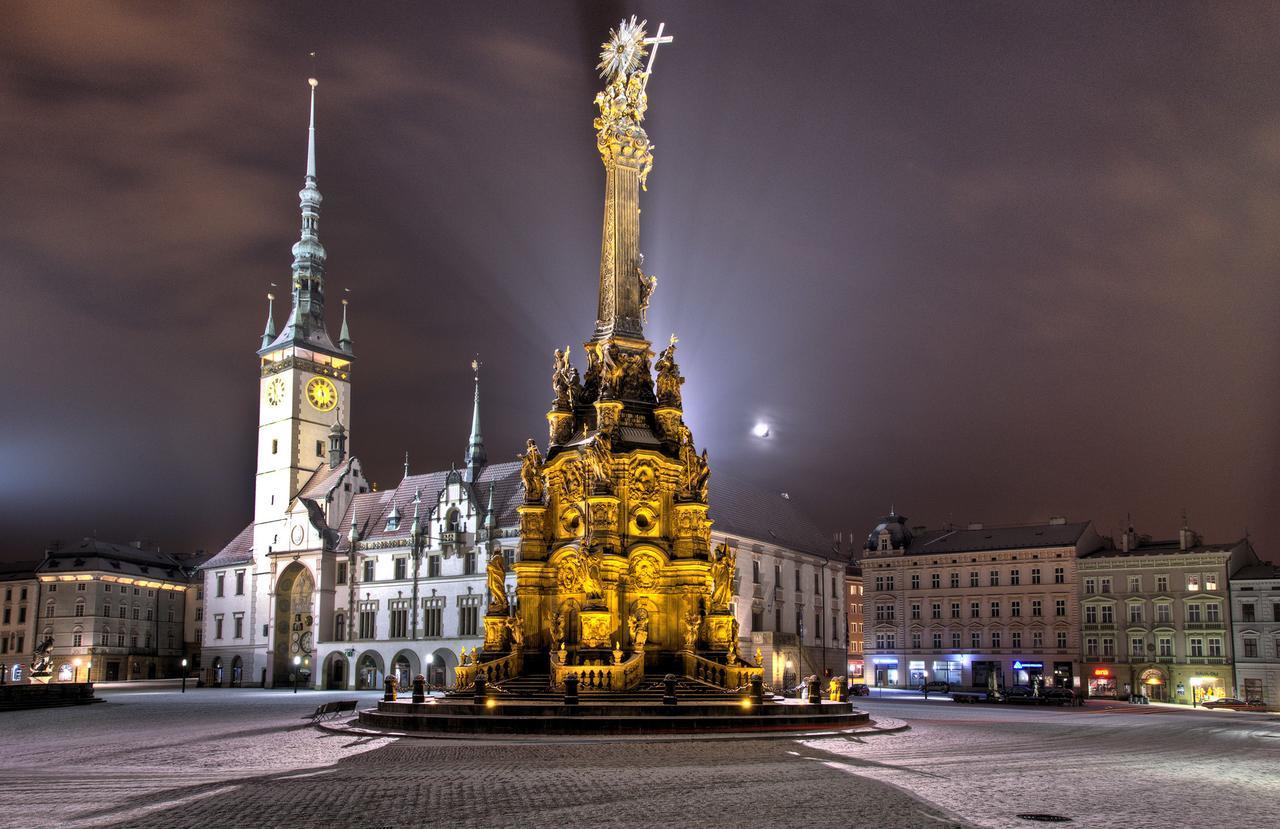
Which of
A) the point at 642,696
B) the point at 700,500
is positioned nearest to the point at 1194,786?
the point at 642,696

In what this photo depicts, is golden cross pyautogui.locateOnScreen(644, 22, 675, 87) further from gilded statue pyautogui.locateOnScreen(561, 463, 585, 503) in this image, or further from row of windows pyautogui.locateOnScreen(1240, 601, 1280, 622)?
row of windows pyautogui.locateOnScreen(1240, 601, 1280, 622)

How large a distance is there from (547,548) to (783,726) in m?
8.30

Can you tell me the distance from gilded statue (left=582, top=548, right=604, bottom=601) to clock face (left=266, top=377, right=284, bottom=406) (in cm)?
7476

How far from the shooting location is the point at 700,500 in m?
30.7

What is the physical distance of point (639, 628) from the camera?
94.0 ft

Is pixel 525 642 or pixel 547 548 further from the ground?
pixel 547 548

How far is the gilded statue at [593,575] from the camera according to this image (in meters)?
28.7

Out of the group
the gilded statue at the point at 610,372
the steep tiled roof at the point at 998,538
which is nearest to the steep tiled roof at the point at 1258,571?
the steep tiled roof at the point at 998,538

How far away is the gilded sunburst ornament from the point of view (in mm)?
34156

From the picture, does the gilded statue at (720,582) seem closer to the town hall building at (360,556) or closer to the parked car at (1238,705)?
the town hall building at (360,556)

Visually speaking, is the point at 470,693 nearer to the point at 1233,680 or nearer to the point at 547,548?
the point at 547,548

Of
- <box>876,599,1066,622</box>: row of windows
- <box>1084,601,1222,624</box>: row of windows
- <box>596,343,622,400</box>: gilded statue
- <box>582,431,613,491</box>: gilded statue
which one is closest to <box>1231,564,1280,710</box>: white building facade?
<box>1084,601,1222,624</box>: row of windows

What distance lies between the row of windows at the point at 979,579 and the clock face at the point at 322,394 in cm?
4856

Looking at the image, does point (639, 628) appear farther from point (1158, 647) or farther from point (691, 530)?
point (1158, 647)
